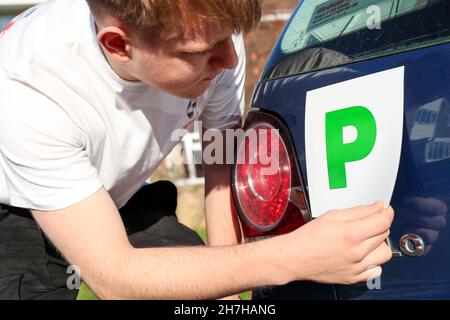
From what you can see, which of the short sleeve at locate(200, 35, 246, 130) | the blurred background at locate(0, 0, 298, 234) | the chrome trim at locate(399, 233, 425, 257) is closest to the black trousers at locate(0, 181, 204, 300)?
the short sleeve at locate(200, 35, 246, 130)

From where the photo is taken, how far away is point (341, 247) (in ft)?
4.89

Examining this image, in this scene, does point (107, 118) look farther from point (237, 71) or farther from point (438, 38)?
point (438, 38)

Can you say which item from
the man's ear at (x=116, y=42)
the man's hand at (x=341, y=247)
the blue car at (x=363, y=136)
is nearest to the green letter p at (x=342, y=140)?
the blue car at (x=363, y=136)

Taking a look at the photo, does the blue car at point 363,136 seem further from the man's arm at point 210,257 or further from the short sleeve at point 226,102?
the short sleeve at point 226,102

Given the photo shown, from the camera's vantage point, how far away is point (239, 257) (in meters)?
1.60

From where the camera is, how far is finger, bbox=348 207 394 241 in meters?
1.45

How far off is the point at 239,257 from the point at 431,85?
61cm

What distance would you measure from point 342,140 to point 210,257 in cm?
44

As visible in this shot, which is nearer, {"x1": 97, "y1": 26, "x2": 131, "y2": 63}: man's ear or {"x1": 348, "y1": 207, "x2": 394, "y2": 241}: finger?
{"x1": 348, "y1": 207, "x2": 394, "y2": 241}: finger

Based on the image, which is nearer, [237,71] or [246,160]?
[246,160]

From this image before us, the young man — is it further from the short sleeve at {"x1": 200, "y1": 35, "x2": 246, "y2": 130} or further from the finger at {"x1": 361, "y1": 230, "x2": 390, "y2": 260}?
the short sleeve at {"x1": 200, "y1": 35, "x2": 246, "y2": 130}

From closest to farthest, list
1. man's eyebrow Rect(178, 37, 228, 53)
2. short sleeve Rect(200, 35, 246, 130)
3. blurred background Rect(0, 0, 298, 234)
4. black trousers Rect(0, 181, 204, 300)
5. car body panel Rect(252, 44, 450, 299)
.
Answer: car body panel Rect(252, 44, 450, 299)
man's eyebrow Rect(178, 37, 228, 53)
black trousers Rect(0, 181, 204, 300)
short sleeve Rect(200, 35, 246, 130)
blurred background Rect(0, 0, 298, 234)
